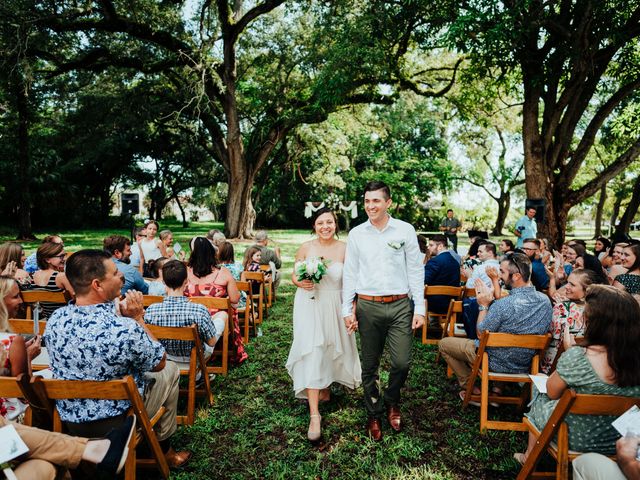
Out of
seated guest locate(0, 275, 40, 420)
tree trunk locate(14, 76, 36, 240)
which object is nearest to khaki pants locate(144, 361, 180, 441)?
seated guest locate(0, 275, 40, 420)

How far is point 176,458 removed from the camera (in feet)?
10.4

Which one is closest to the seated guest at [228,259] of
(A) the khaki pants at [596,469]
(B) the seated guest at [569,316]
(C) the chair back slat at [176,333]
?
(C) the chair back slat at [176,333]

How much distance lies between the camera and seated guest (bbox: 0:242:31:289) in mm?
4906

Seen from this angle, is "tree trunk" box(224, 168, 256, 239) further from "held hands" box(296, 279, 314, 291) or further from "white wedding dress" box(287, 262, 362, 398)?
"held hands" box(296, 279, 314, 291)

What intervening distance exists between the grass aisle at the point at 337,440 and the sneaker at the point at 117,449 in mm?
845

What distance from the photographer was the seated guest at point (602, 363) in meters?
2.39

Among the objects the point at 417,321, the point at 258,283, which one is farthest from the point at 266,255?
the point at 417,321

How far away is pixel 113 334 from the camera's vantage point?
2461mm

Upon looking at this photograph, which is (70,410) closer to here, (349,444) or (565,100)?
(349,444)

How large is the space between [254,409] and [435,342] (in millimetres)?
2943

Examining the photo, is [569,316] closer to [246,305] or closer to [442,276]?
[442,276]

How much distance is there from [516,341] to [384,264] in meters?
1.28

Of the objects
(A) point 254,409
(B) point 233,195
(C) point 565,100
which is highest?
(C) point 565,100

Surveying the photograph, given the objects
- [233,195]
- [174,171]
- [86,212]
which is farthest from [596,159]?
[86,212]
